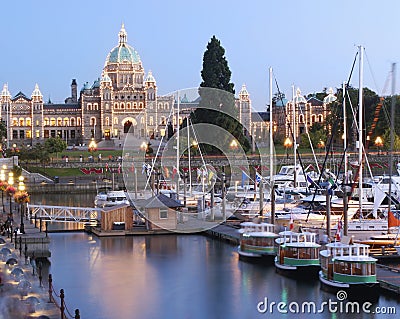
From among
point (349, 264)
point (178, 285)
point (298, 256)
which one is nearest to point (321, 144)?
point (298, 256)

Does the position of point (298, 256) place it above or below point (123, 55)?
below

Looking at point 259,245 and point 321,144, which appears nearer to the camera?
point 259,245

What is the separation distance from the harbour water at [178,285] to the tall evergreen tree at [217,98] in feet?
61.2

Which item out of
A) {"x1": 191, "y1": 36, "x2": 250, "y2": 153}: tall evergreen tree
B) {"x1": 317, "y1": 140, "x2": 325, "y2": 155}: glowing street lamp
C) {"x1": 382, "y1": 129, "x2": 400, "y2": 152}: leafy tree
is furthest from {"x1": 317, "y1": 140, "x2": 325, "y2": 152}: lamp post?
{"x1": 191, "y1": 36, "x2": 250, "y2": 153}: tall evergreen tree

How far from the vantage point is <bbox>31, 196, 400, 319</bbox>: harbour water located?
83.8 ft

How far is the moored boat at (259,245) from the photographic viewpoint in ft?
109

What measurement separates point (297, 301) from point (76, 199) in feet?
151

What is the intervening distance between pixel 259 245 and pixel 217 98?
1410 inches

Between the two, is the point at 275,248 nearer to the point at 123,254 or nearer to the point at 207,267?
the point at 207,267

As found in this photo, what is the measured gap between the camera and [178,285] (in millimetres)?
29781

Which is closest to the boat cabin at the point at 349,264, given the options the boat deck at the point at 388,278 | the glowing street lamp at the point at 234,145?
the boat deck at the point at 388,278

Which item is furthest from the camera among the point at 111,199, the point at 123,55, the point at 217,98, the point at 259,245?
the point at 123,55

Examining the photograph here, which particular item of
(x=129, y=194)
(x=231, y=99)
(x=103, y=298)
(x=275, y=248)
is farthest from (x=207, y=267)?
(x=231, y=99)

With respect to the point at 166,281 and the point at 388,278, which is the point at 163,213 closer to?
the point at 166,281
